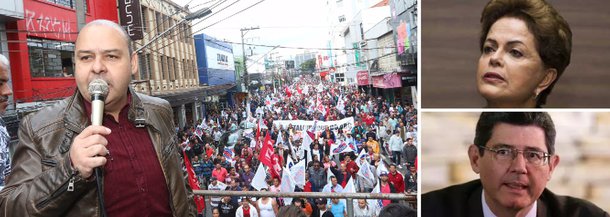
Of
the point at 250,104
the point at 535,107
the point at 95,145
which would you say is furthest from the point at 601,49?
the point at 250,104

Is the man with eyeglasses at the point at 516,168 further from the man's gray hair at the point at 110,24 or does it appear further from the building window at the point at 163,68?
the building window at the point at 163,68

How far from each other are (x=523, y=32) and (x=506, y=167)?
311 mm

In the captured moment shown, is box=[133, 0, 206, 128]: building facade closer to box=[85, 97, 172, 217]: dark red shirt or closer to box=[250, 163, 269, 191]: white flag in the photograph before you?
box=[250, 163, 269, 191]: white flag

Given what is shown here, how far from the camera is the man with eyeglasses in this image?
3.40ft

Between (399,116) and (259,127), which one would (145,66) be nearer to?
(259,127)

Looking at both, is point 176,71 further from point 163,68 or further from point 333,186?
point 333,186

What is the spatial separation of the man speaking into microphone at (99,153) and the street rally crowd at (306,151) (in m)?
2.21

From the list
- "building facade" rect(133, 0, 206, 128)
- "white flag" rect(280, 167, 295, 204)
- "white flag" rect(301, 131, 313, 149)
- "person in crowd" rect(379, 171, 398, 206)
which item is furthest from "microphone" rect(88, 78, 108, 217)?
"white flag" rect(301, 131, 313, 149)

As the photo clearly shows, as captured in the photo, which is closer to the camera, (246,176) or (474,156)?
(474,156)

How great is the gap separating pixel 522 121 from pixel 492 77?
5.1 inches

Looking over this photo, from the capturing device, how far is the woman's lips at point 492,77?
3.30 ft

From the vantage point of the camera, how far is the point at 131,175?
961mm

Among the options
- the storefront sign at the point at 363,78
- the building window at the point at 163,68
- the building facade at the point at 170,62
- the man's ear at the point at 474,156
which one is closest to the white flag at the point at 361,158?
the building facade at the point at 170,62

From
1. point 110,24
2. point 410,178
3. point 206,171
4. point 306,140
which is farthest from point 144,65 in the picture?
point 110,24
